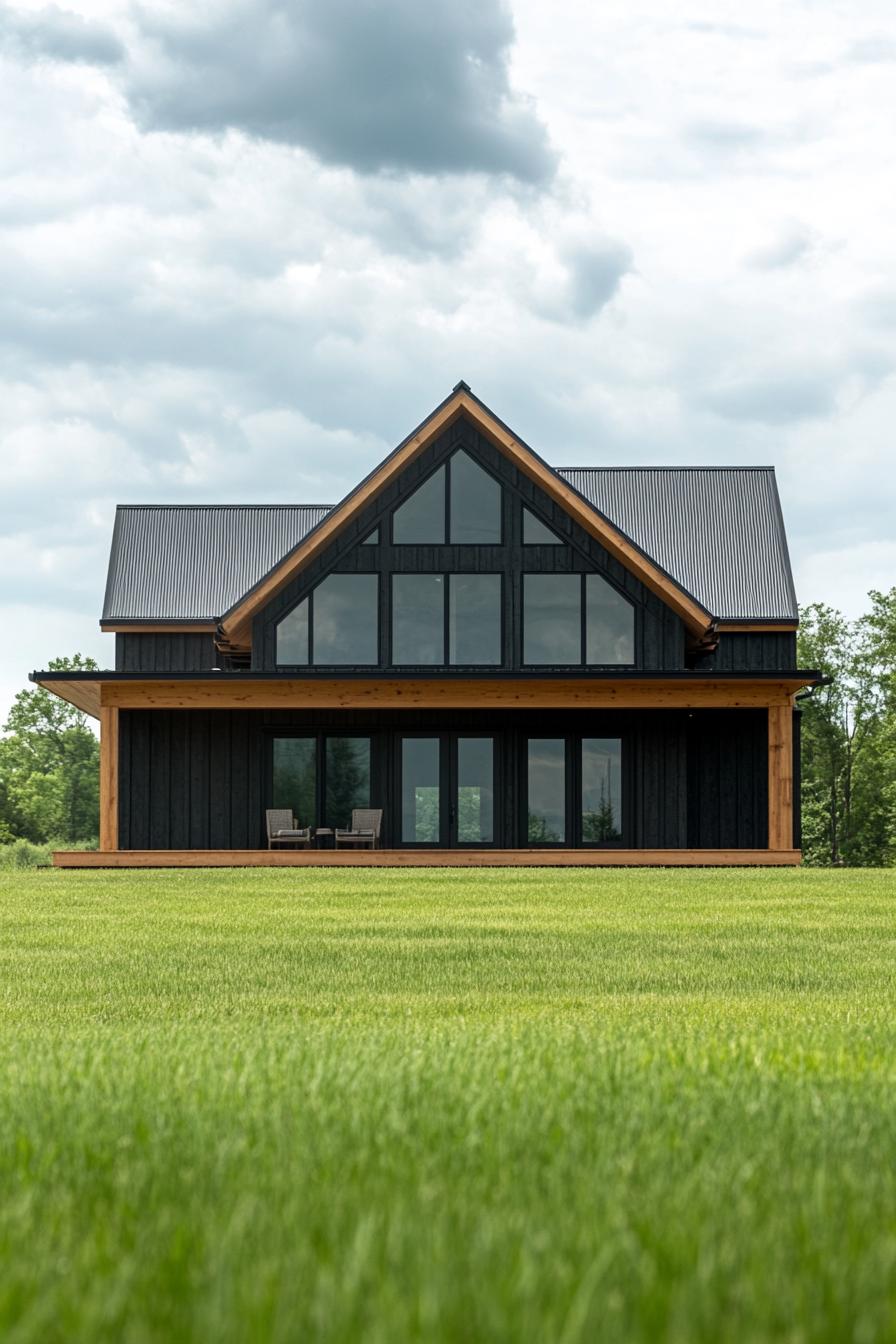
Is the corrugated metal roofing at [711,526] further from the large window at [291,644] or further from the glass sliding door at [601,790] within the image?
the large window at [291,644]

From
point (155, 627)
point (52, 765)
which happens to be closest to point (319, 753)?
point (155, 627)

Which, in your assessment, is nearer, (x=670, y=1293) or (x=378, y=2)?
(x=670, y=1293)

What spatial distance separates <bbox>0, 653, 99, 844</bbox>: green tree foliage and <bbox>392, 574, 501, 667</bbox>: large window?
1572 inches

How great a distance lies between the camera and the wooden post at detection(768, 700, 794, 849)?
22.2 metres

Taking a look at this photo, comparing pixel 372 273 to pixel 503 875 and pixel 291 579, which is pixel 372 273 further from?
pixel 503 875

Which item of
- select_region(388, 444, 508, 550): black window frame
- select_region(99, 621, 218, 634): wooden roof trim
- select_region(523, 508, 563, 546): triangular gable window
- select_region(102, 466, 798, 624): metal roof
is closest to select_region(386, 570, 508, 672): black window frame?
select_region(388, 444, 508, 550): black window frame

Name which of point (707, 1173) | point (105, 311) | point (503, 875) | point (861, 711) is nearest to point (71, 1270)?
point (707, 1173)

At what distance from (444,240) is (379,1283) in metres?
27.9

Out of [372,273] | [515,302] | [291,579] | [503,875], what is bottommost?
[503,875]

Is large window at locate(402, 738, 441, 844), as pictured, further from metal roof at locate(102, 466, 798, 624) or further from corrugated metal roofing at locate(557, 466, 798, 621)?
corrugated metal roofing at locate(557, 466, 798, 621)

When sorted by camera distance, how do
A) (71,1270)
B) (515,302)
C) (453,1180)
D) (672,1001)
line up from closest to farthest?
(71,1270)
(453,1180)
(672,1001)
(515,302)

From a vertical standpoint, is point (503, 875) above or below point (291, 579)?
below

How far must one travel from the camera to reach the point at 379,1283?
6.15ft

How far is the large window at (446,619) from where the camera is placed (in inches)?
938
